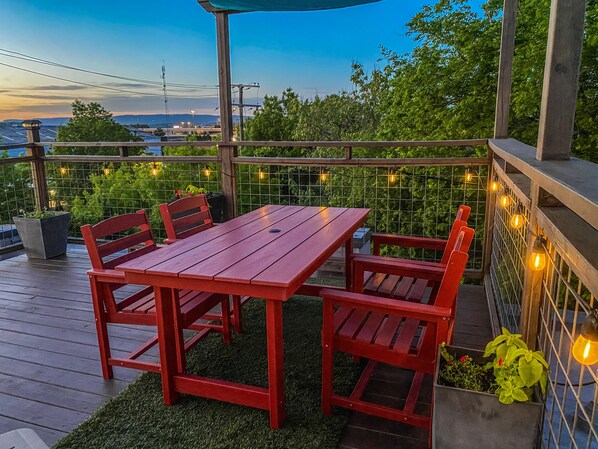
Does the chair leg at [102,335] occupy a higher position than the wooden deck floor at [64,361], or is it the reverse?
the chair leg at [102,335]

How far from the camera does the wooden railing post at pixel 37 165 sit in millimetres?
5133

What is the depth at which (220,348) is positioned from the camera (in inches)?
110

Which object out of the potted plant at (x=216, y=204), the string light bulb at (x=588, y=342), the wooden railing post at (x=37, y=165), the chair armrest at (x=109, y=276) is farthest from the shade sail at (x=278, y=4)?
the string light bulb at (x=588, y=342)

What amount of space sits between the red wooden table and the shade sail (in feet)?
7.27

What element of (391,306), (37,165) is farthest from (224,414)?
(37,165)

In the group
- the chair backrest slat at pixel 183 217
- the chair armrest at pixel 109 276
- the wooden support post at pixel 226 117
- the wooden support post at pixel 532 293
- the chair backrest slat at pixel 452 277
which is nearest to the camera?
the wooden support post at pixel 532 293

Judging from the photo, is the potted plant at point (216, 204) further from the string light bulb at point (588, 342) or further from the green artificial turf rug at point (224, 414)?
the string light bulb at point (588, 342)

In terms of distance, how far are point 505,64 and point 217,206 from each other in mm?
2815

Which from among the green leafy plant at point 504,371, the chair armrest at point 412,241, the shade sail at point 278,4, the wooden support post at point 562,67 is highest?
the shade sail at point 278,4

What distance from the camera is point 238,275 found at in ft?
6.30

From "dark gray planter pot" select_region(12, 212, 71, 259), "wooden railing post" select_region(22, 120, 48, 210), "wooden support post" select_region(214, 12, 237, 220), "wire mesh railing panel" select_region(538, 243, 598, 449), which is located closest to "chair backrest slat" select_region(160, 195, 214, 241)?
"wooden support post" select_region(214, 12, 237, 220)

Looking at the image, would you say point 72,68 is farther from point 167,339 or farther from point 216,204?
point 167,339

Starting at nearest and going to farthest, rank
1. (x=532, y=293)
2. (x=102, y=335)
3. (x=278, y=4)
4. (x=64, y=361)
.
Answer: (x=532, y=293)
(x=102, y=335)
(x=64, y=361)
(x=278, y=4)

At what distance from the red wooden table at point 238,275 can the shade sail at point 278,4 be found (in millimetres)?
2215
